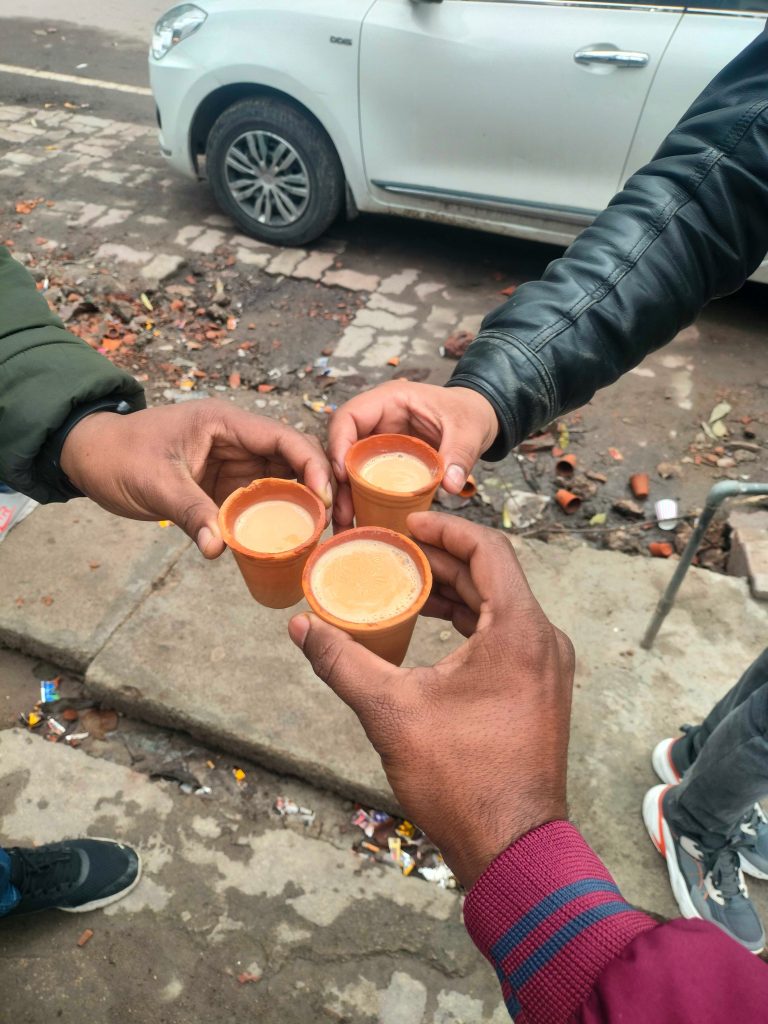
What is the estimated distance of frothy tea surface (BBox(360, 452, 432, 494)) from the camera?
2.07 meters

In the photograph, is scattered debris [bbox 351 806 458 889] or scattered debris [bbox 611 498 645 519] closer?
scattered debris [bbox 351 806 458 889]

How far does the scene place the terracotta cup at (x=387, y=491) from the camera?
1.96 meters

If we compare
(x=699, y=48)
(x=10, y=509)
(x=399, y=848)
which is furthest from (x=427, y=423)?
(x=699, y=48)

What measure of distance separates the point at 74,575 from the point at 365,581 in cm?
191

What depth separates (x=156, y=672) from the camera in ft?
9.34

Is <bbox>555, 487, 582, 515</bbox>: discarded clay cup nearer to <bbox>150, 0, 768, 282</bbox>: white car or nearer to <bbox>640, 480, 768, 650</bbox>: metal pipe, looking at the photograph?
<bbox>640, 480, 768, 650</bbox>: metal pipe

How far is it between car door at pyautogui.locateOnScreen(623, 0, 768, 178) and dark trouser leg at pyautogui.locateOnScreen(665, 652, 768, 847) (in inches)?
143

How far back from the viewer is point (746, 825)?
2.45m

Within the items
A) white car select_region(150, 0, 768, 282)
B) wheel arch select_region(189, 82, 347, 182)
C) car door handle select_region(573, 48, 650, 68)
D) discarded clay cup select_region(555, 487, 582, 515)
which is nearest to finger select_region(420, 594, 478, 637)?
discarded clay cup select_region(555, 487, 582, 515)

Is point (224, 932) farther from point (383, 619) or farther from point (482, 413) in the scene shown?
point (482, 413)

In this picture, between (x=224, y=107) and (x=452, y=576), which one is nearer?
(x=452, y=576)

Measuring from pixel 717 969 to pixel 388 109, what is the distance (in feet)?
16.9

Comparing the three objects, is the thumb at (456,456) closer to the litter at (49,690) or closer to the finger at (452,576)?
the finger at (452,576)

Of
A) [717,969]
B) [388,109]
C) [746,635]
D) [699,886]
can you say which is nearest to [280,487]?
[717,969]
